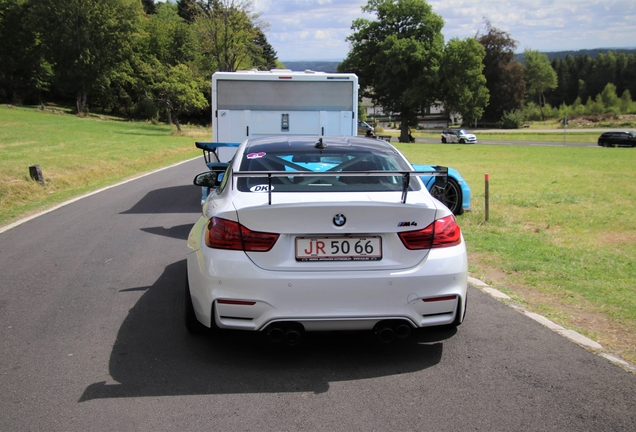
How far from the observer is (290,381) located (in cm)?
399

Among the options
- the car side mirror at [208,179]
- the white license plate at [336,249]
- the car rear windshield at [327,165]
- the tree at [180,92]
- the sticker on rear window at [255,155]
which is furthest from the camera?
the tree at [180,92]

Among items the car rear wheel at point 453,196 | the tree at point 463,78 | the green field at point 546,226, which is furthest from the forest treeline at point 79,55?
the car rear wheel at point 453,196

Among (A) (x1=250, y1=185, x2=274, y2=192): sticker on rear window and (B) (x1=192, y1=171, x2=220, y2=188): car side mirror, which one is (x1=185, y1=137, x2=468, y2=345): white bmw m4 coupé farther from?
(B) (x1=192, y1=171, x2=220, y2=188): car side mirror

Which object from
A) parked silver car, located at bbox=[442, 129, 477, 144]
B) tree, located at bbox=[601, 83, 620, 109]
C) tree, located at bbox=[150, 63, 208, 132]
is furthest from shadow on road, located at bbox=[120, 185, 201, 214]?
tree, located at bbox=[601, 83, 620, 109]

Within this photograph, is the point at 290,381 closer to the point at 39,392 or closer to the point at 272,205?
the point at 272,205

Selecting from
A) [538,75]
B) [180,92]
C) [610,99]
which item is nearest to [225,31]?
[180,92]

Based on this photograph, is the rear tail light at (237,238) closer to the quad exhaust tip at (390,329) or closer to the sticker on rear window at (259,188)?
the sticker on rear window at (259,188)

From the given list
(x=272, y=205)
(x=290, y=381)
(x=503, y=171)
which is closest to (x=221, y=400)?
(x=290, y=381)

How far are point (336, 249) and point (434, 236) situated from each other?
27.1 inches

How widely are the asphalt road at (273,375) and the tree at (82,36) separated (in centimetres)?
7146

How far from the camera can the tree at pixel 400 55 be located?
6638 centimetres

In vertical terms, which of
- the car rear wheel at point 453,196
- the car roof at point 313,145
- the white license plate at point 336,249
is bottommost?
the car rear wheel at point 453,196

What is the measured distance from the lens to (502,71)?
313 feet

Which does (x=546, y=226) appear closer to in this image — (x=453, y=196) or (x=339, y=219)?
(x=453, y=196)
